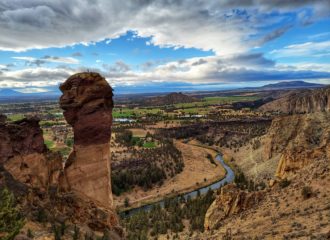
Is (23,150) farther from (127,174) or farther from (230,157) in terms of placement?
(230,157)

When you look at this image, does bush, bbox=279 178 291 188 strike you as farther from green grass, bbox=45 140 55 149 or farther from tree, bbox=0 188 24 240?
green grass, bbox=45 140 55 149

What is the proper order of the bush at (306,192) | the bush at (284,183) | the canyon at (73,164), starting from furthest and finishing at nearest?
the bush at (284,183)
the bush at (306,192)
the canyon at (73,164)

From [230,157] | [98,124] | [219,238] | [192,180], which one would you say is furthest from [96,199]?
[230,157]

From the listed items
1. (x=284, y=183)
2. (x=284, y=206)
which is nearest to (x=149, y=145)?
(x=284, y=183)

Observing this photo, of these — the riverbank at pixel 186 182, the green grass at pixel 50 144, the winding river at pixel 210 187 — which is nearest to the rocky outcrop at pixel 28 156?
the winding river at pixel 210 187

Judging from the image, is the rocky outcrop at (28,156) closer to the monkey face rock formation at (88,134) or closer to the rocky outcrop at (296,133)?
the monkey face rock formation at (88,134)
